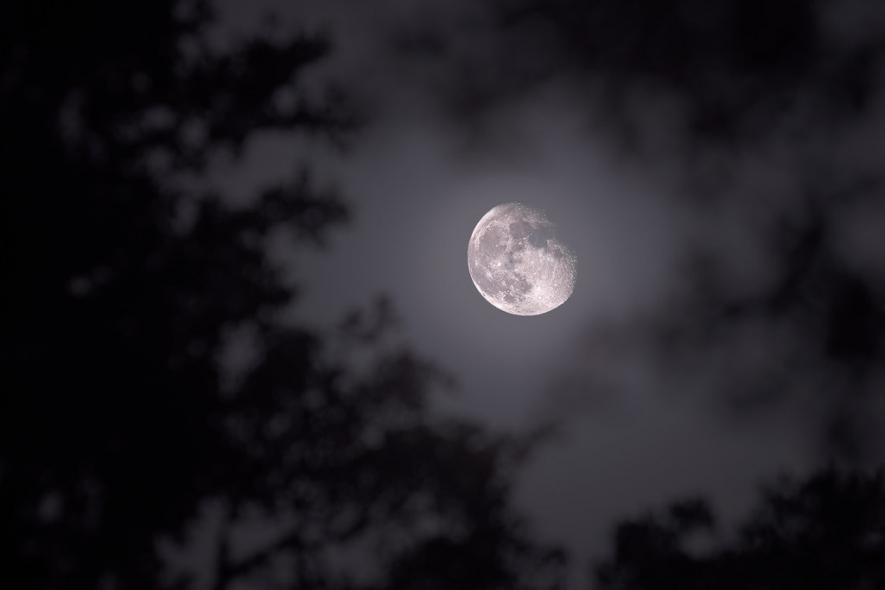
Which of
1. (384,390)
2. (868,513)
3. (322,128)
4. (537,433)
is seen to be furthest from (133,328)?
(868,513)

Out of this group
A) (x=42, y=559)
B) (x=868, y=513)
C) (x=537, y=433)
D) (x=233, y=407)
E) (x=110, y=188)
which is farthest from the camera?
(x=868, y=513)

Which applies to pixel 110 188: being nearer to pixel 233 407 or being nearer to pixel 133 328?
pixel 133 328

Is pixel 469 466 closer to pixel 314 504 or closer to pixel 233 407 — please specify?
pixel 314 504

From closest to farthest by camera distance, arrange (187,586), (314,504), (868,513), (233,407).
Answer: (233,407), (187,586), (314,504), (868,513)

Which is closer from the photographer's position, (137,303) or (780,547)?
(137,303)

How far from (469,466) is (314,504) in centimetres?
225

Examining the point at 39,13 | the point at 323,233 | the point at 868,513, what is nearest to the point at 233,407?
the point at 323,233

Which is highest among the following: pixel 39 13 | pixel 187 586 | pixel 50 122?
pixel 39 13

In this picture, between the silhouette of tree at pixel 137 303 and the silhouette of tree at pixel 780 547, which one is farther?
the silhouette of tree at pixel 780 547

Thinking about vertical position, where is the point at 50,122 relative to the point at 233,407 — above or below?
above

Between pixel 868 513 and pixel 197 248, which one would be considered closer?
pixel 197 248

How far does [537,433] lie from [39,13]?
8.26m

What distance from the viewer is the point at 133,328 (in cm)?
745

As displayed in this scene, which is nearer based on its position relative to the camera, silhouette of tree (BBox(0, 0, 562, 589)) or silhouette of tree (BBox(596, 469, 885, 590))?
silhouette of tree (BBox(0, 0, 562, 589))
